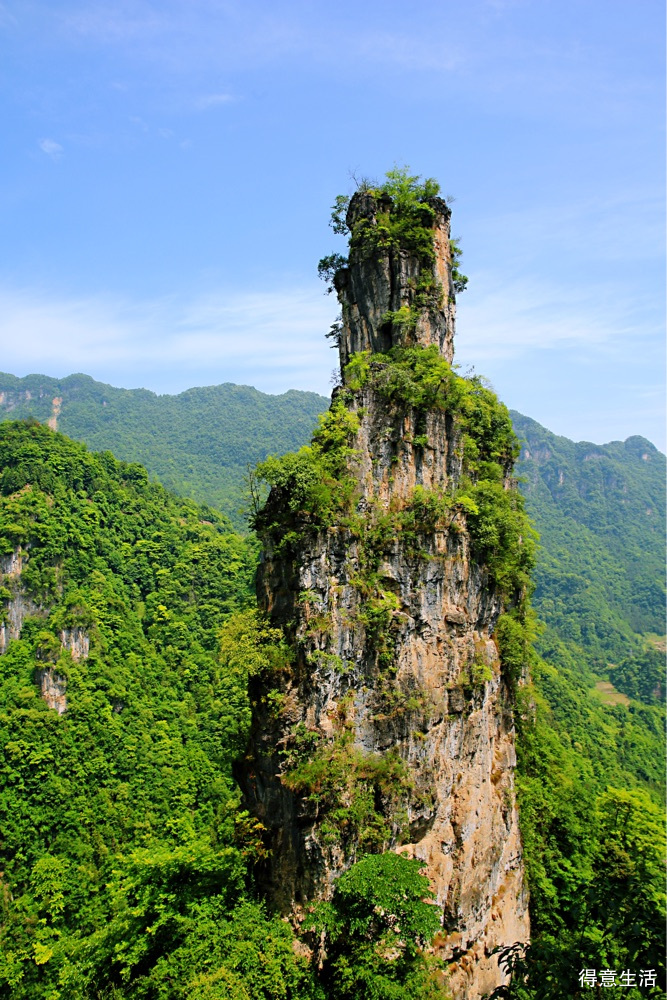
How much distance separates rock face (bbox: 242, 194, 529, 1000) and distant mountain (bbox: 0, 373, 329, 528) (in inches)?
3731

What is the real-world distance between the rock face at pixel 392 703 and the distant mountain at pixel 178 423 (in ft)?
311

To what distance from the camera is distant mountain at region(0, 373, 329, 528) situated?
13410 centimetres

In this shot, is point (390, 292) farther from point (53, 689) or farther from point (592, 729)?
point (592, 729)

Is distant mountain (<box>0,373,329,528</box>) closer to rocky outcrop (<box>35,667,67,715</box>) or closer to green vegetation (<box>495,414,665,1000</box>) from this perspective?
green vegetation (<box>495,414,665,1000</box>)

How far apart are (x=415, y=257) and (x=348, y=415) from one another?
246 inches

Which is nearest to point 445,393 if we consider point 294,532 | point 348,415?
point 348,415

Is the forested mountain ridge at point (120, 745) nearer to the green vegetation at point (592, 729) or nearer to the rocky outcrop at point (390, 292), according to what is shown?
the green vegetation at point (592, 729)

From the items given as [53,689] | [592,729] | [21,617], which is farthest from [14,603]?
[592,729]

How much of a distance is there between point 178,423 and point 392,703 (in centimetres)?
16551

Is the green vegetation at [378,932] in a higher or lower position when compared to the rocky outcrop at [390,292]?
lower

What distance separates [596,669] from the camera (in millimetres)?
83312

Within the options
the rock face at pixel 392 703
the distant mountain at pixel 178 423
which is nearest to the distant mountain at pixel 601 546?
the rock face at pixel 392 703

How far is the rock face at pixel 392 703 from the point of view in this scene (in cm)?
1280

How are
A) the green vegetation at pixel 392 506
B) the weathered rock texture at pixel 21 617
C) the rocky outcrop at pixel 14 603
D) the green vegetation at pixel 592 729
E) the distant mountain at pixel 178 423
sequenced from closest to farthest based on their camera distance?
the green vegetation at pixel 592 729, the green vegetation at pixel 392 506, the weathered rock texture at pixel 21 617, the rocky outcrop at pixel 14 603, the distant mountain at pixel 178 423
